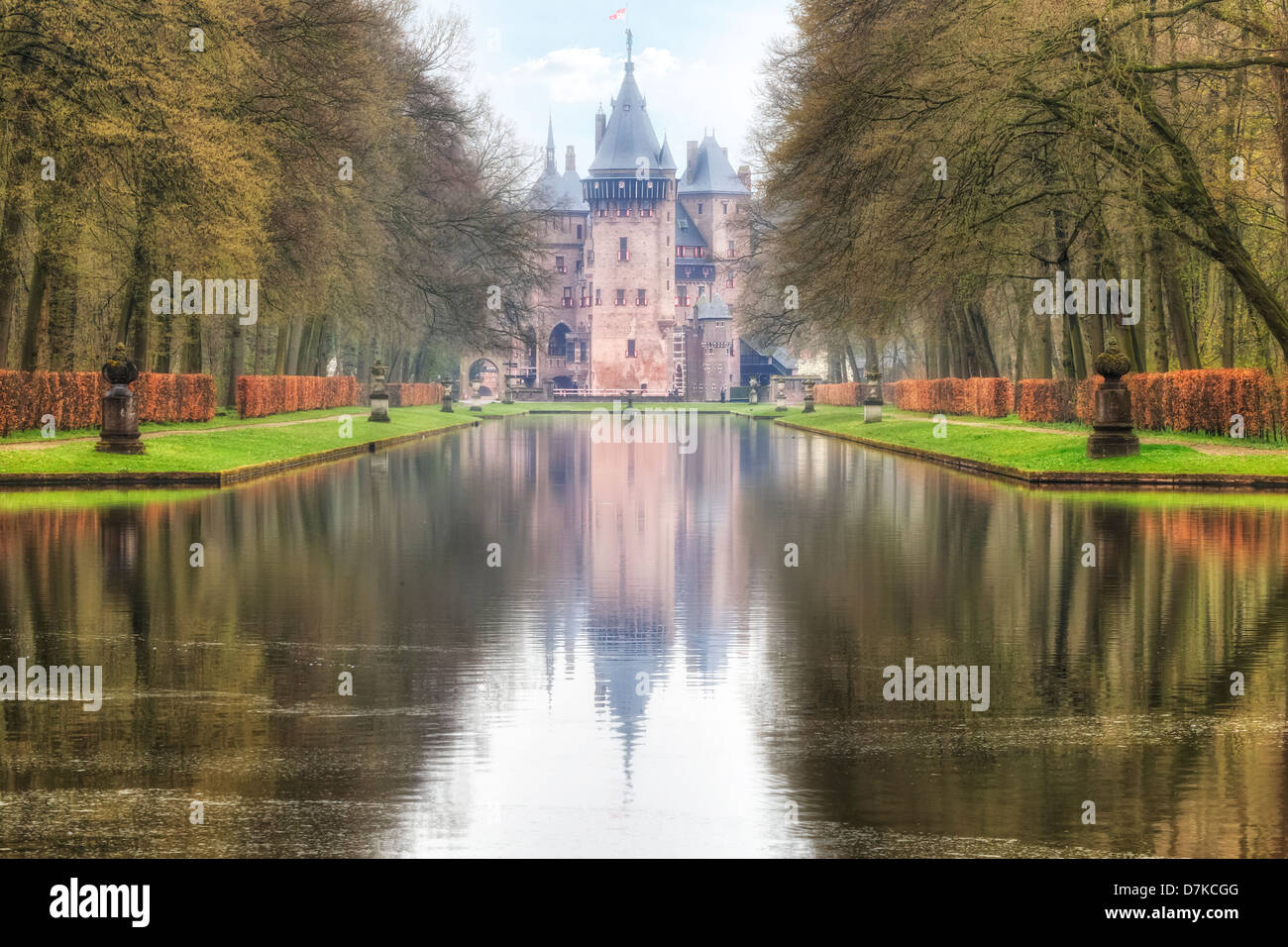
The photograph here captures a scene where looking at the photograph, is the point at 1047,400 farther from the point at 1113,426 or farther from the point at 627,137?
A: the point at 627,137

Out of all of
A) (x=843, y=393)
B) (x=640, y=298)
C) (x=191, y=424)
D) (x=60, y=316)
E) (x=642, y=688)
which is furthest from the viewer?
(x=640, y=298)

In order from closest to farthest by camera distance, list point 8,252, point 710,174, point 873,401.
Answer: point 8,252 < point 873,401 < point 710,174

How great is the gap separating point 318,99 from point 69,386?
1020 cm

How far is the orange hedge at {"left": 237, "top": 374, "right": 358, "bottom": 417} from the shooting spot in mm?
47844

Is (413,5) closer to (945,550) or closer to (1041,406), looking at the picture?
(1041,406)

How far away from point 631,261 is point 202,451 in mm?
119616

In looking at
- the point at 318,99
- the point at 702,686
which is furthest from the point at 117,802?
the point at 318,99

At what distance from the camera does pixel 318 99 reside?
39.9 m

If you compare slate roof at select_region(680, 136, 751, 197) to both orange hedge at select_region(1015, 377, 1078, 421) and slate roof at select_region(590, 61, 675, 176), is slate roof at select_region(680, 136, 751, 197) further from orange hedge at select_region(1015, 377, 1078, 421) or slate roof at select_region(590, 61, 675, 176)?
orange hedge at select_region(1015, 377, 1078, 421)

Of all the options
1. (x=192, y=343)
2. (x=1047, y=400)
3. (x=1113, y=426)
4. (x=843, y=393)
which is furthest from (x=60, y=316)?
(x=843, y=393)

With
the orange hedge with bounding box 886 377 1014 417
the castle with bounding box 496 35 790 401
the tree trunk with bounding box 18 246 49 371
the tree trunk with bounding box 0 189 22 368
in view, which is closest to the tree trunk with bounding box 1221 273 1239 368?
the orange hedge with bounding box 886 377 1014 417

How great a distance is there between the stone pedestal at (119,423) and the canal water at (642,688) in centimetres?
859

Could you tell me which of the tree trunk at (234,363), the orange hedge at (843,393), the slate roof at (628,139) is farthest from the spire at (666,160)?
the tree trunk at (234,363)

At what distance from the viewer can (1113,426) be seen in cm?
3011
